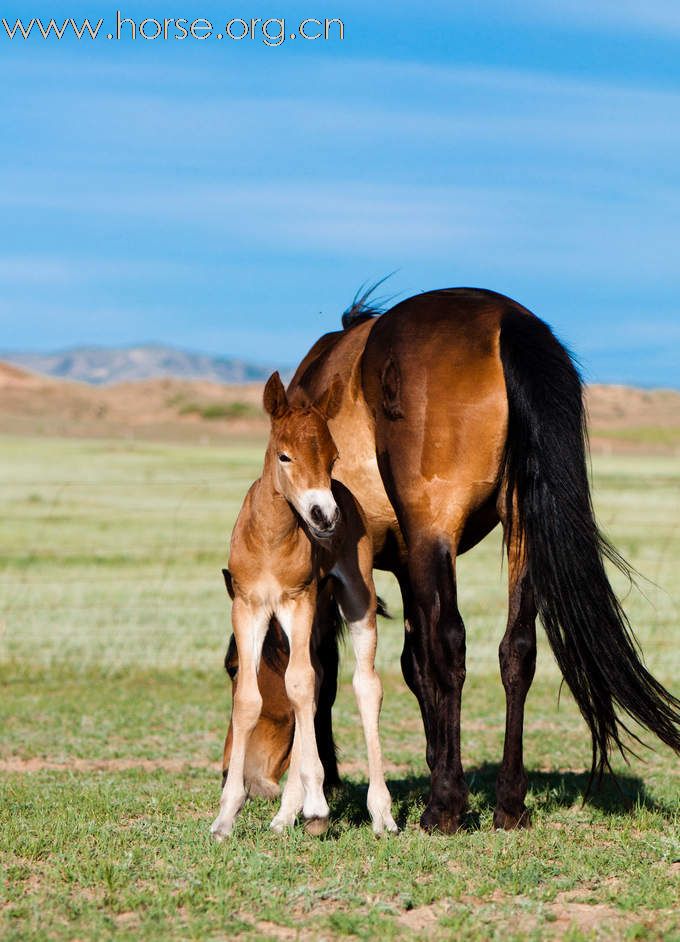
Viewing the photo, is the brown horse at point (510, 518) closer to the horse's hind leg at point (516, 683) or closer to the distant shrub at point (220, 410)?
the horse's hind leg at point (516, 683)

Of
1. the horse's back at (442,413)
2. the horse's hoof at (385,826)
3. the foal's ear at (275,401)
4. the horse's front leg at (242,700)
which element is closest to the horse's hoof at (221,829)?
the horse's front leg at (242,700)

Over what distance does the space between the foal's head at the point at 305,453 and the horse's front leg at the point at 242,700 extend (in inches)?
25.8

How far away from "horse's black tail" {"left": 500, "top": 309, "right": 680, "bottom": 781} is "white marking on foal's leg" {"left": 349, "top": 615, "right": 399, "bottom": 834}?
35.0 inches

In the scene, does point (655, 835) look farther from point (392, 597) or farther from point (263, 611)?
point (392, 597)

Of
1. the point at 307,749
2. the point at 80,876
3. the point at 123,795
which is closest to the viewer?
the point at 80,876

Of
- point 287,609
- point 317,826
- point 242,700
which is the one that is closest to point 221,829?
point 317,826

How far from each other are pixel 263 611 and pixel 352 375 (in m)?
1.52

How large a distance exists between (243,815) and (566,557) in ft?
7.19

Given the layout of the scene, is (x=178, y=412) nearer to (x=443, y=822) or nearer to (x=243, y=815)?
(x=243, y=815)

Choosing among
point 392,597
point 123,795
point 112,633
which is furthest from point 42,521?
point 123,795

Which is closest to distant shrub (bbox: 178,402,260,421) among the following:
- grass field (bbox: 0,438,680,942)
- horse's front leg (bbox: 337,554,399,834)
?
grass field (bbox: 0,438,680,942)

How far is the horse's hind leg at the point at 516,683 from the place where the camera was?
20.2 ft

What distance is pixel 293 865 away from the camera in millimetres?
5227

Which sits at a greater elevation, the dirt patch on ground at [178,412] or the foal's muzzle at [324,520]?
the foal's muzzle at [324,520]
